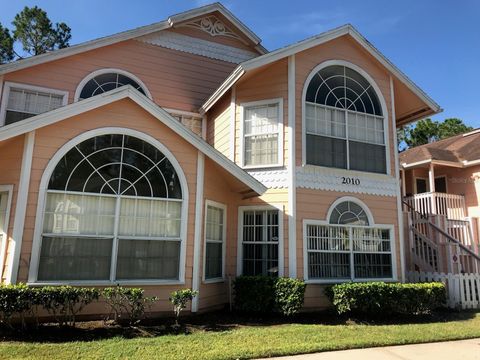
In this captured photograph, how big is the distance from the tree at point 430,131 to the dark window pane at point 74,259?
3843 cm

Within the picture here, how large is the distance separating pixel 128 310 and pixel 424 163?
13977 millimetres

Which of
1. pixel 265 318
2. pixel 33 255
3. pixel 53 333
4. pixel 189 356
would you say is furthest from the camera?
pixel 265 318

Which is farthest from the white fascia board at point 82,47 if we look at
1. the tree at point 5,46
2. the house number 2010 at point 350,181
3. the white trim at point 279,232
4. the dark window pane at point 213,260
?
the tree at point 5,46

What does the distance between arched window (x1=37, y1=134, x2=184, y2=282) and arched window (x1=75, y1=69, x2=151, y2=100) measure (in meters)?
4.63

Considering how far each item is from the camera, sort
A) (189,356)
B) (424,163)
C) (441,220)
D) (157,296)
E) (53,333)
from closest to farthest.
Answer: (189,356)
(53,333)
(157,296)
(441,220)
(424,163)

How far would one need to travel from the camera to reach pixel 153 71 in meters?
13.8

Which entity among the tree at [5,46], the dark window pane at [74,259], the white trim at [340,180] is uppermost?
the tree at [5,46]

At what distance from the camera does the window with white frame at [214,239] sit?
398 inches

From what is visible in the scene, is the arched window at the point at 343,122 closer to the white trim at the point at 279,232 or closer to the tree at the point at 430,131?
the white trim at the point at 279,232

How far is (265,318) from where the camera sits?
31.7 ft

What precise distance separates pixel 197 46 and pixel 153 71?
2014mm

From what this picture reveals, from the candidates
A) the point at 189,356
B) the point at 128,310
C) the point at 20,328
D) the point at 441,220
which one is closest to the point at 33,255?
the point at 20,328

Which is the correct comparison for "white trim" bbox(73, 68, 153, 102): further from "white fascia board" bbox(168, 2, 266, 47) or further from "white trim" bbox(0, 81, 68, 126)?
"white fascia board" bbox(168, 2, 266, 47)

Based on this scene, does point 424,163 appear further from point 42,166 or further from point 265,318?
point 42,166
